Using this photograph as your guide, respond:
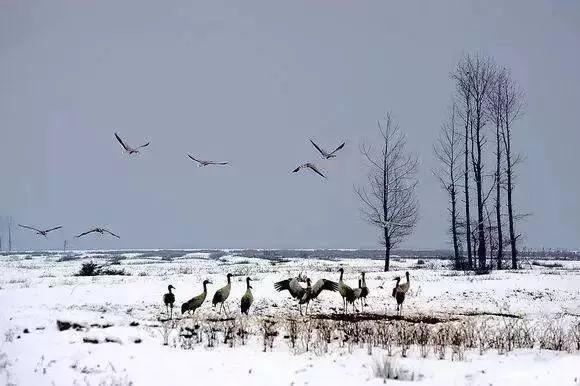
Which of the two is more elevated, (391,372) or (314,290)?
(314,290)

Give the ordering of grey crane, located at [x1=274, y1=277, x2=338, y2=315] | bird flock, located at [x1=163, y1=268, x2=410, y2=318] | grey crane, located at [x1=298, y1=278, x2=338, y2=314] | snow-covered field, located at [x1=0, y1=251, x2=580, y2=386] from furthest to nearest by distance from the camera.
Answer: grey crane, located at [x1=274, y1=277, x2=338, y2=315] < grey crane, located at [x1=298, y1=278, x2=338, y2=314] < bird flock, located at [x1=163, y1=268, x2=410, y2=318] < snow-covered field, located at [x1=0, y1=251, x2=580, y2=386]

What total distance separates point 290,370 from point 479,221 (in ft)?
94.3

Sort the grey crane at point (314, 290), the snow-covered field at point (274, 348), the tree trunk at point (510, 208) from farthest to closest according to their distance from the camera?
the tree trunk at point (510, 208) < the grey crane at point (314, 290) < the snow-covered field at point (274, 348)

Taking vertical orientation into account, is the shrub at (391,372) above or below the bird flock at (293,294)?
below

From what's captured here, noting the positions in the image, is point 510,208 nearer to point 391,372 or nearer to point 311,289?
point 311,289

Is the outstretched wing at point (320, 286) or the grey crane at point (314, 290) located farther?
the outstretched wing at point (320, 286)

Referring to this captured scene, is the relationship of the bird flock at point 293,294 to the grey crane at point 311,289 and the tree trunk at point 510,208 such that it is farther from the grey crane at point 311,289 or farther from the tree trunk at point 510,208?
the tree trunk at point 510,208

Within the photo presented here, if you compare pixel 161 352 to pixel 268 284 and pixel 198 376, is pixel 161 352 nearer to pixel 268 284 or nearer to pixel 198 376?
pixel 198 376

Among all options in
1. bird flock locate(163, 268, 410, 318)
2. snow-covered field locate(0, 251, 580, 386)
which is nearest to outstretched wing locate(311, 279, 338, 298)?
bird flock locate(163, 268, 410, 318)

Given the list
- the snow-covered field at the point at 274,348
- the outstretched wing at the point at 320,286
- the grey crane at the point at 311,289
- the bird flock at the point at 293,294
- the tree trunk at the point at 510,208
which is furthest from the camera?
the tree trunk at the point at 510,208

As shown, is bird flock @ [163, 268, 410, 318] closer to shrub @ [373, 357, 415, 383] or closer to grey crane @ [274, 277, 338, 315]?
grey crane @ [274, 277, 338, 315]

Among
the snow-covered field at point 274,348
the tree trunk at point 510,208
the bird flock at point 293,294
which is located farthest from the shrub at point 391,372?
the tree trunk at point 510,208

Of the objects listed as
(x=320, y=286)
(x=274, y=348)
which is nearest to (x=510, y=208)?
(x=320, y=286)

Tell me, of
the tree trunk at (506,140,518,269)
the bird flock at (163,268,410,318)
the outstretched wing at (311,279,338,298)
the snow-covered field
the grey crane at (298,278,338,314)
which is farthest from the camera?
the tree trunk at (506,140,518,269)
